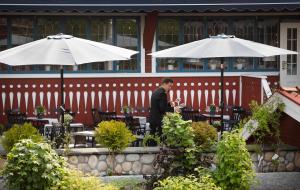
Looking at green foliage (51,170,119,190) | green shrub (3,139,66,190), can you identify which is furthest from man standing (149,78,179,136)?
green shrub (3,139,66,190)

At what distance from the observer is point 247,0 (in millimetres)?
19297

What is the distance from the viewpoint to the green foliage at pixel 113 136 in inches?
476

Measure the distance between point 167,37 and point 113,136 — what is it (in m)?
8.63

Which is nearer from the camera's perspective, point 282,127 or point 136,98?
point 282,127

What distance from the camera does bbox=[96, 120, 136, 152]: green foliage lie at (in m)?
12.1

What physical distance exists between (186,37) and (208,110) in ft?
7.72

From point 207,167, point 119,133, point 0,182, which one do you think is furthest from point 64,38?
point 207,167

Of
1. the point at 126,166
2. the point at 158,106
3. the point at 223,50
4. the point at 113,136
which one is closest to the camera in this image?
the point at 113,136

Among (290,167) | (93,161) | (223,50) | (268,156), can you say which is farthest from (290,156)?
(93,161)

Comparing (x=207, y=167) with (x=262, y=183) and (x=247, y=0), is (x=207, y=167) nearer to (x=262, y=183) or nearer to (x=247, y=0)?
(x=262, y=183)

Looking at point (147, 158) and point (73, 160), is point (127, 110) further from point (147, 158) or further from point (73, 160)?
point (73, 160)

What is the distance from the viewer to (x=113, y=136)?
1210 cm

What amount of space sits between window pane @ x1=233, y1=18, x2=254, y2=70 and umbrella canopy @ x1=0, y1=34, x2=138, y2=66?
25.0 ft

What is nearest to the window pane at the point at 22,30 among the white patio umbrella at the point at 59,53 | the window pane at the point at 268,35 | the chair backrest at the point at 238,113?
the chair backrest at the point at 238,113
